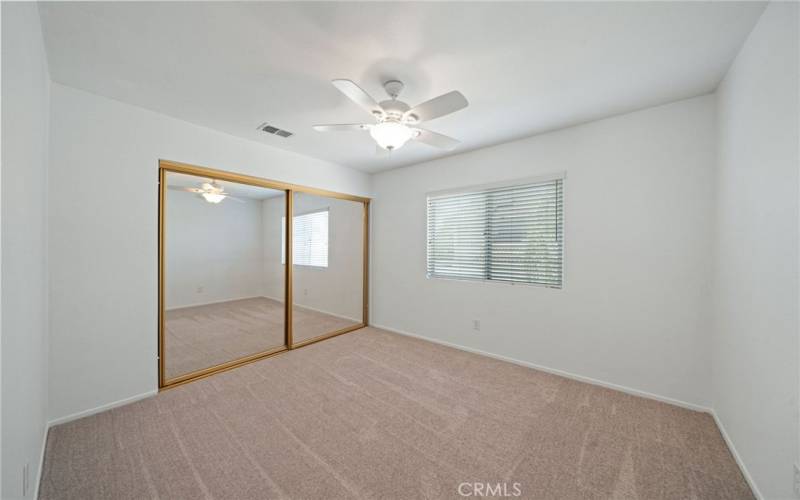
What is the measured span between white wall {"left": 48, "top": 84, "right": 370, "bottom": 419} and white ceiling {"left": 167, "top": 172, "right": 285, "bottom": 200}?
0.70ft

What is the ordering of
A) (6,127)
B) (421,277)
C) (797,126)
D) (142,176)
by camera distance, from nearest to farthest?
(6,127)
(797,126)
(142,176)
(421,277)

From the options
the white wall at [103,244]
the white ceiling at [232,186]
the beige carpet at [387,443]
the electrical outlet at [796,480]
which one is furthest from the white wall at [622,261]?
the white wall at [103,244]

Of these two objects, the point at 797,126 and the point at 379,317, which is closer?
the point at 797,126

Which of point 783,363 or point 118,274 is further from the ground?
point 118,274

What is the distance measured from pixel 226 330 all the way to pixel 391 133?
10.8 ft

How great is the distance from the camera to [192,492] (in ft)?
5.08

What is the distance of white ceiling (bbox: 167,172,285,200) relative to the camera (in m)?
2.78

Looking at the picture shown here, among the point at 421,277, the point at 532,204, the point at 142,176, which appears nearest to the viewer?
the point at 142,176

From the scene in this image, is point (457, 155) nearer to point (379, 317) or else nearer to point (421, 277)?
point (421, 277)

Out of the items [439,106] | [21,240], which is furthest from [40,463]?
[439,106]

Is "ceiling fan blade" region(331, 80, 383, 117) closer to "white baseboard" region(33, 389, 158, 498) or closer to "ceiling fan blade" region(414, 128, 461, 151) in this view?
"ceiling fan blade" region(414, 128, 461, 151)

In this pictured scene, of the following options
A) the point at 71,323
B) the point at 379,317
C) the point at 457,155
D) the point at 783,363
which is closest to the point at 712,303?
the point at 783,363

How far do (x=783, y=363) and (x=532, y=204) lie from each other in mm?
2102

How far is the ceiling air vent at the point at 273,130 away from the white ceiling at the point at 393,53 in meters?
0.24
